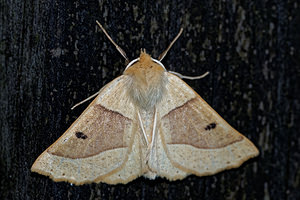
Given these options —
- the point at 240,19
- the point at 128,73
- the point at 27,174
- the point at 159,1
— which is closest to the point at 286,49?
the point at 240,19

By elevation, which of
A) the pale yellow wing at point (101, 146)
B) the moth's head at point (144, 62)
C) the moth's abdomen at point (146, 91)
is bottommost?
the pale yellow wing at point (101, 146)

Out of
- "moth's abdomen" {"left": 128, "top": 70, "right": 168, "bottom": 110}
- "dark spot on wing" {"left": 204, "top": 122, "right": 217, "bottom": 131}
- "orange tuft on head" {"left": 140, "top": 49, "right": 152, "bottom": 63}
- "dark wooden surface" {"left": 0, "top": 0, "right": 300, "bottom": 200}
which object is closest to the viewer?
"dark wooden surface" {"left": 0, "top": 0, "right": 300, "bottom": 200}

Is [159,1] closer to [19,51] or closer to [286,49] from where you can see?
[286,49]

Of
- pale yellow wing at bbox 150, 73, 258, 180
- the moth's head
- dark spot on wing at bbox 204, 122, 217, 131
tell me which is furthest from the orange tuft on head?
dark spot on wing at bbox 204, 122, 217, 131

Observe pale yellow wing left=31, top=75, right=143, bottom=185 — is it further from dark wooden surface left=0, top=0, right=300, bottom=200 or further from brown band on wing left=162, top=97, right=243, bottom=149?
brown band on wing left=162, top=97, right=243, bottom=149

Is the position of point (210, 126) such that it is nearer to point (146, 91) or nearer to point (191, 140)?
point (191, 140)

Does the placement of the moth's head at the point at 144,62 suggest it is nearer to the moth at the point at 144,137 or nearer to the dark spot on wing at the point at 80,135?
the moth at the point at 144,137

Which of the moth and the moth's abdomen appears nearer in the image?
the moth

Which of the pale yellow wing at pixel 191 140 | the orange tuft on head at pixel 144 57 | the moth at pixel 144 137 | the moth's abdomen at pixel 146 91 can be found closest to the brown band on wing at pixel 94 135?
the moth at pixel 144 137
